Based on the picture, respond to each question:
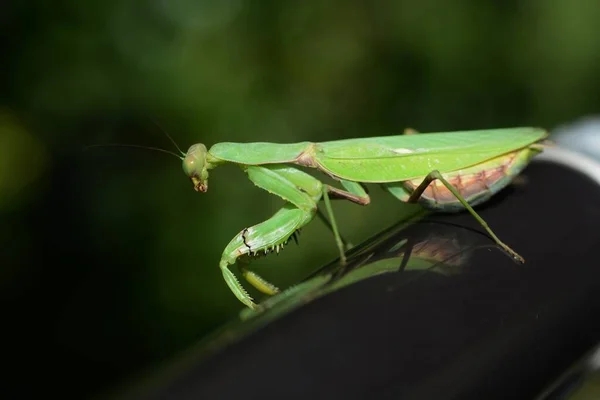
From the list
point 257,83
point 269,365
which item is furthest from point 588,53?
point 269,365

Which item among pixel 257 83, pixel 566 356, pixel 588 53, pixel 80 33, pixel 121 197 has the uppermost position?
pixel 80 33

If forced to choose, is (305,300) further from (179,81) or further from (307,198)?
(179,81)

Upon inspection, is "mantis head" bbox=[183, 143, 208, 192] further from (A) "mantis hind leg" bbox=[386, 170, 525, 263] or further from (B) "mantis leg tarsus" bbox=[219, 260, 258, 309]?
(A) "mantis hind leg" bbox=[386, 170, 525, 263]

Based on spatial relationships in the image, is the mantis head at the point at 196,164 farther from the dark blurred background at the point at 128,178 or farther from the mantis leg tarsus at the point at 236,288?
the dark blurred background at the point at 128,178

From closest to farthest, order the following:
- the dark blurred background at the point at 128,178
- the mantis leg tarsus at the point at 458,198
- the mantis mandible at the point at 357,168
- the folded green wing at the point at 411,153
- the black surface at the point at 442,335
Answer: the black surface at the point at 442,335, the mantis leg tarsus at the point at 458,198, the mantis mandible at the point at 357,168, the folded green wing at the point at 411,153, the dark blurred background at the point at 128,178

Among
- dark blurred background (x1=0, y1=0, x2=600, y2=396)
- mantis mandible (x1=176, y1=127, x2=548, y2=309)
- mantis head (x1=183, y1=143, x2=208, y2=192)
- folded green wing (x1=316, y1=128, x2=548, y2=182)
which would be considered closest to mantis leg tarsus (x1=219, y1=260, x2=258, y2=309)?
mantis mandible (x1=176, y1=127, x2=548, y2=309)

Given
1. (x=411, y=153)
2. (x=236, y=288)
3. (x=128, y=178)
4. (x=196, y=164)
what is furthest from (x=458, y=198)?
(x=128, y=178)

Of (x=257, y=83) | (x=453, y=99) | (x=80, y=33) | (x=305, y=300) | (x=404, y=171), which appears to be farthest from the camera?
(x=453, y=99)

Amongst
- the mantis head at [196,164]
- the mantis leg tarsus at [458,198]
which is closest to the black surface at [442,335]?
the mantis leg tarsus at [458,198]
